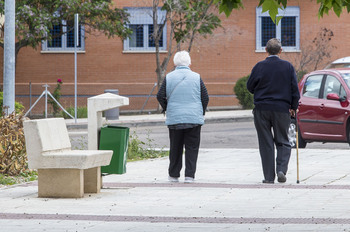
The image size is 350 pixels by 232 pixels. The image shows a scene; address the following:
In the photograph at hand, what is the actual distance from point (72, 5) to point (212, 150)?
12.4 m

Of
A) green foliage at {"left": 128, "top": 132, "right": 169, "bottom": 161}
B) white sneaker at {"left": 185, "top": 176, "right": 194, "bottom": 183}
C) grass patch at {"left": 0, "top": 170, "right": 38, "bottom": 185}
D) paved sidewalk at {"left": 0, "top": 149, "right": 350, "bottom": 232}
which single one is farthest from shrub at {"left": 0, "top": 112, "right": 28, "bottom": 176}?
green foliage at {"left": 128, "top": 132, "right": 169, "bottom": 161}

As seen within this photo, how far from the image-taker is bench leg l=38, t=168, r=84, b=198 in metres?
9.92

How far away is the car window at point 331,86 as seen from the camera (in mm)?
16453

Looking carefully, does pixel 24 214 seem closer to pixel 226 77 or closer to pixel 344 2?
pixel 344 2

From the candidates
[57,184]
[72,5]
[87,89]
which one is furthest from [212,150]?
[87,89]

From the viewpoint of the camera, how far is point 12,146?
12109 mm

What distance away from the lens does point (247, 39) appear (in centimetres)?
3522

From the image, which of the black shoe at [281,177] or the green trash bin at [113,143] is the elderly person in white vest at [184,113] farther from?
the black shoe at [281,177]

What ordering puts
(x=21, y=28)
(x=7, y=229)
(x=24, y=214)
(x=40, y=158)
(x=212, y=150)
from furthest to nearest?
(x=21, y=28) → (x=212, y=150) → (x=40, y=158) → (x=24, y=214) → (x=7, y=229)

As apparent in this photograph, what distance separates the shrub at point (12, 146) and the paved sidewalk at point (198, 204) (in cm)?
104

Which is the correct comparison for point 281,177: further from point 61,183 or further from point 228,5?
point 228,5

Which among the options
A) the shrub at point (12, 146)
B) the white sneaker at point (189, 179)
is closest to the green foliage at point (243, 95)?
the shrub at point (12, 146)

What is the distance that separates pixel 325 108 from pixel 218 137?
4952 millimetres

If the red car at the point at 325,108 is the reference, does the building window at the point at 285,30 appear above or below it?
above
